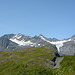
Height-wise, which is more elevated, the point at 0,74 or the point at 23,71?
the point at 23,71

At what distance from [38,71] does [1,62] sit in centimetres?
9365

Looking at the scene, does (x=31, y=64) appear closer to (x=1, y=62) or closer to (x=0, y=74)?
(x=0, y=74)

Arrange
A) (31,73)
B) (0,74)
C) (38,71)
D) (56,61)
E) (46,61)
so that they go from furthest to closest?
1. (56,61)
2. (46,61)
3. (0,74)
4. (38,71)
5. (31,73)

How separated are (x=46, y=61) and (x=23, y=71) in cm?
7372

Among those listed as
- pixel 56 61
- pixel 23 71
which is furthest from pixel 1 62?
pixel 23 71

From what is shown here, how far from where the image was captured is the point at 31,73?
31891 mm

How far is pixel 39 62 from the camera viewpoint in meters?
103

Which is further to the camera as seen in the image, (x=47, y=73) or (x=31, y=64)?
(x=31, y=64)

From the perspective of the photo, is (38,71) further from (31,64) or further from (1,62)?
(1,62)

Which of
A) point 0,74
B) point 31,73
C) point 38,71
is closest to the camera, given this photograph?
point 31,73

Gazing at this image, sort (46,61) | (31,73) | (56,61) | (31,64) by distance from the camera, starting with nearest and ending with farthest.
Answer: (31,73)
(31,64)
(46,61)
(56,61)

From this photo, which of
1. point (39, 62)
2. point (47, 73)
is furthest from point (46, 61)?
point (47, 73)

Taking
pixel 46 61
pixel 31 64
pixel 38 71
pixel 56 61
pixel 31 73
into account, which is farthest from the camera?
pixel 56 61

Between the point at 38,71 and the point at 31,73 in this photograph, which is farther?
the point at 38,71
